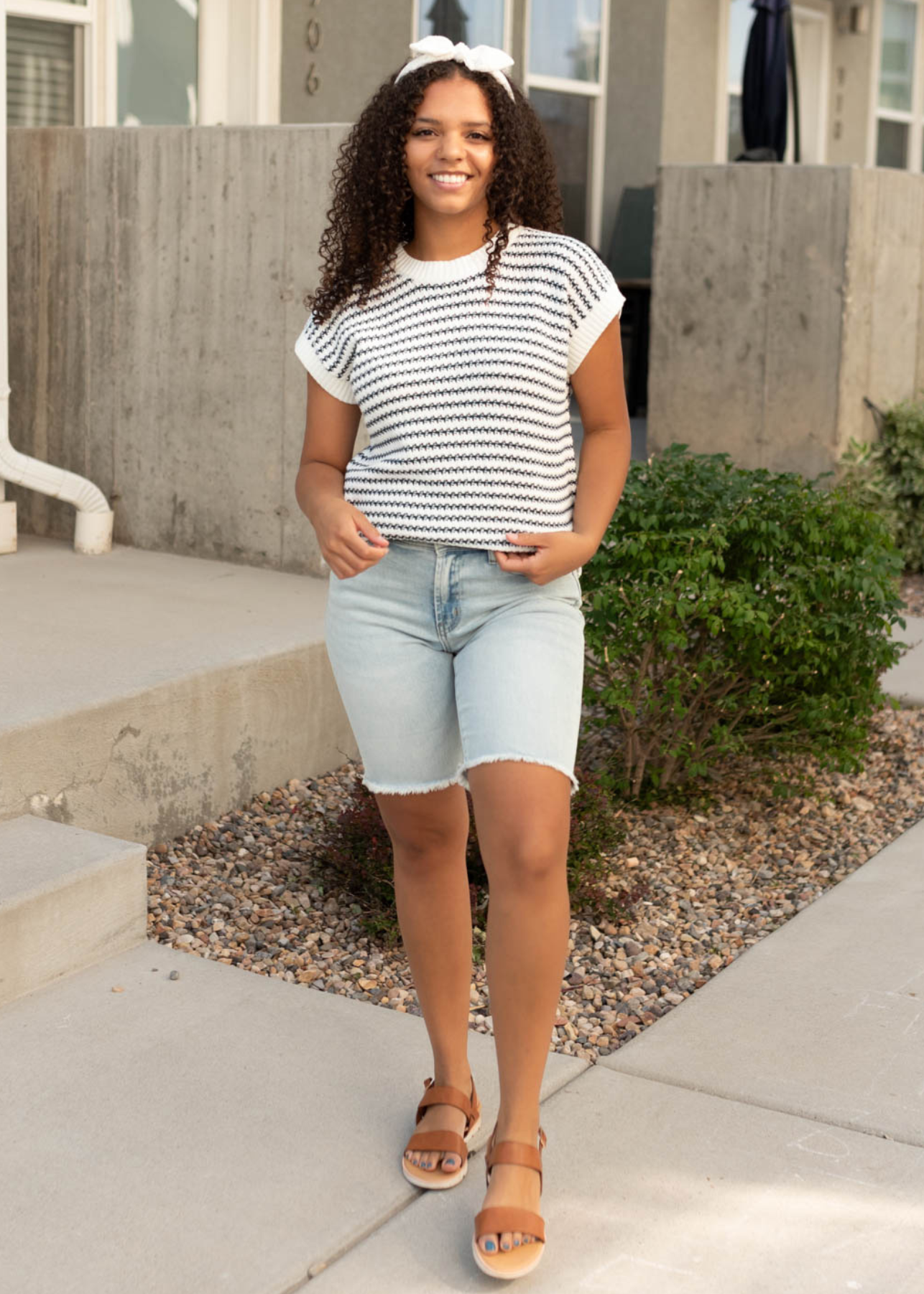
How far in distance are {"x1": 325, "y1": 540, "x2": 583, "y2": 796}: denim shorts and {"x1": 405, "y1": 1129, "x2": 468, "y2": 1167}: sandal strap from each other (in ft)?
1.85

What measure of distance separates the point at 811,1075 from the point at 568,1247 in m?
0.77

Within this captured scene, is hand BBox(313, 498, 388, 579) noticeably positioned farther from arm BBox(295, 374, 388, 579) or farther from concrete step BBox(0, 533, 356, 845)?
concrete step BBox(0, 533, 356, 845)

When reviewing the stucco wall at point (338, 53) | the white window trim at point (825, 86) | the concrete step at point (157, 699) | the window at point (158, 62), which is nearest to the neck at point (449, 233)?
the concrete step at point (157, 699)

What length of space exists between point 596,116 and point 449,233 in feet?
27.7

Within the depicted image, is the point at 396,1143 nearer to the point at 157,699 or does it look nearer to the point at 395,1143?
the point at 395,1143

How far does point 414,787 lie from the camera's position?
2.52m

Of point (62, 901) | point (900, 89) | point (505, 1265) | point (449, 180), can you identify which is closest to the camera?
point (505, 1265)

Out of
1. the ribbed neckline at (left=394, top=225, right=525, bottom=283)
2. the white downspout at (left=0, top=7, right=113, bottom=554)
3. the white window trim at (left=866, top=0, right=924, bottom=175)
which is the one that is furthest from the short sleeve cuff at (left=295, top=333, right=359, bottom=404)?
the white window trim at (left=866, top=0, right=924, bottom=175)

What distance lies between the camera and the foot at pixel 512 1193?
2.35m

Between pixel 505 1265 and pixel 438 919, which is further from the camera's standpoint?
pixel 438 919

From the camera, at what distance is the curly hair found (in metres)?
2.49

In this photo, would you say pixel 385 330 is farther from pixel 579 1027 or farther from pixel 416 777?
pixel 579 1027

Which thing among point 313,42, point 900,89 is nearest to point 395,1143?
point 313,42

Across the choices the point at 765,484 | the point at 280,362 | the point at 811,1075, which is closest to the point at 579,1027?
the point at 811,1075
